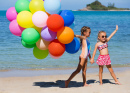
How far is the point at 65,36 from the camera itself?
5141 mm

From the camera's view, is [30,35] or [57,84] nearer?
[30,35]

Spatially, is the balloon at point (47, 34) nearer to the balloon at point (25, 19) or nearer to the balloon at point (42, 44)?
the balloon at point (42, 44)

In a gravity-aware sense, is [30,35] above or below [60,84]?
above

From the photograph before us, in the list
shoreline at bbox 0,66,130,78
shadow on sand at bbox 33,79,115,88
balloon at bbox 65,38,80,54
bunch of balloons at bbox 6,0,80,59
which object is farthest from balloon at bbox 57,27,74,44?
shoreline at bbox 0,66,130,78

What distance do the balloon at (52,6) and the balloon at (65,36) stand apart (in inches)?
17.1

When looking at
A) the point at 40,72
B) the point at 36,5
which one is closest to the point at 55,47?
the point at 36,5

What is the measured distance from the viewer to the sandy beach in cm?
577

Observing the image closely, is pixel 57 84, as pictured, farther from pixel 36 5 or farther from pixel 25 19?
pixel 36 5

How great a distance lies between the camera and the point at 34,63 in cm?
926

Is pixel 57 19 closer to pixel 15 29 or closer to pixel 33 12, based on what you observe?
pixel 33 12

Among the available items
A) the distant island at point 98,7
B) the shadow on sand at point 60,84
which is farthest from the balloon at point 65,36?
the distant island at point 98,7

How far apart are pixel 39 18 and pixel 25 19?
35cm

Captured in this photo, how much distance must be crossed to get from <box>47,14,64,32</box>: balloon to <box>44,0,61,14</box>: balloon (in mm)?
125

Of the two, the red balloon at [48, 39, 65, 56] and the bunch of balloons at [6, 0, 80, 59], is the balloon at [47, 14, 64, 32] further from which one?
the red balloon at [48, 39, 65, 56]
